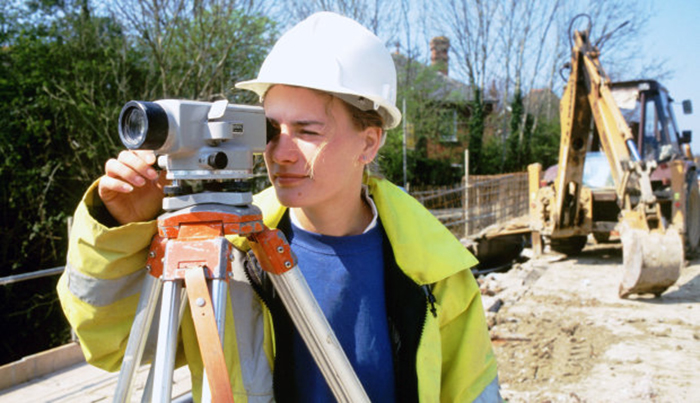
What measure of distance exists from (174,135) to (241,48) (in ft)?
29.5

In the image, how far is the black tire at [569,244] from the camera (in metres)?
8.48

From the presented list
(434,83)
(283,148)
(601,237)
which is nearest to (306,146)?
(283,148)

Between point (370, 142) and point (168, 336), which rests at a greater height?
point (370, 142)

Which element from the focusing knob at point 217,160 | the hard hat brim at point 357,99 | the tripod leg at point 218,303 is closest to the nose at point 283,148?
the hard hat brim at point 357,99

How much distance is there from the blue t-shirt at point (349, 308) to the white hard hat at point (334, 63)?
0.41 metres

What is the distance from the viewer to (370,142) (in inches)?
58.2

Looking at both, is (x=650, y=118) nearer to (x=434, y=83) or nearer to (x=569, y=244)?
(x=569, y=244)

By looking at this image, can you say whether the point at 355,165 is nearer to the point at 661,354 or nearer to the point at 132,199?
the point at 132,199

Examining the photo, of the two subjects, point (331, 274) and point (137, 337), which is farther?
point (331, 274)

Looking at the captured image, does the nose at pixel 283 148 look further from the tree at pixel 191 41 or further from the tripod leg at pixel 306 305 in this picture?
the tree at pixel 191 41

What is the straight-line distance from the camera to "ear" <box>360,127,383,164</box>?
1.45 meters

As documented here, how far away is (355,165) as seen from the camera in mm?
1424

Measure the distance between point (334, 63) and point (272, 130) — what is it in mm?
238

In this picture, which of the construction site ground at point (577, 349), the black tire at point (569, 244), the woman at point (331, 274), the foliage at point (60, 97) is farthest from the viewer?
the black tire at point (569, 244)
